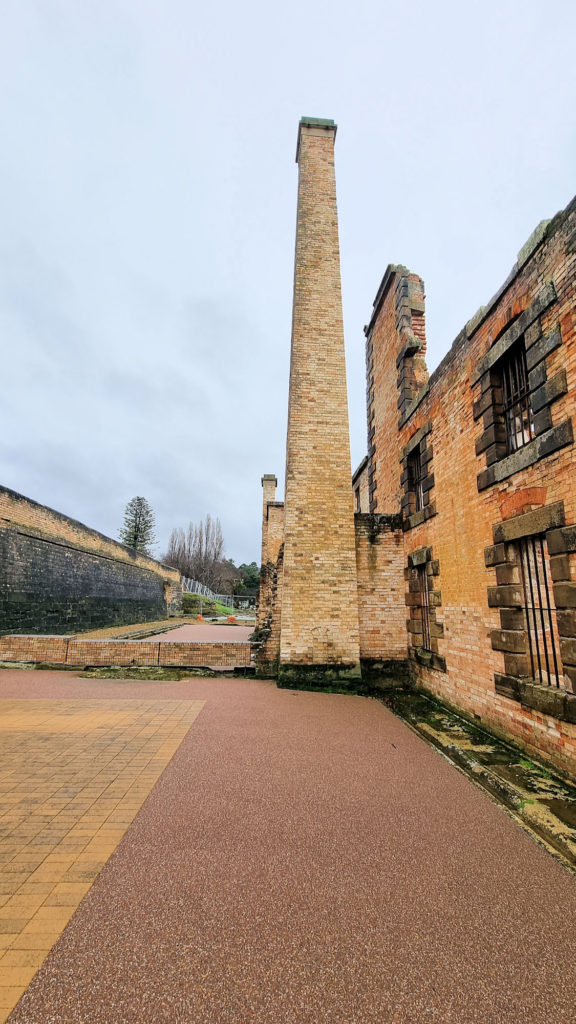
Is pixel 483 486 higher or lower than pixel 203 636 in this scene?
higher

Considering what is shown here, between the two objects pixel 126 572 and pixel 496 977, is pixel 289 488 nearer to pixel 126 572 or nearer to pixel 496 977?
pixel 496 977

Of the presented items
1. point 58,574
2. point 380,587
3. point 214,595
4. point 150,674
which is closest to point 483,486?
point 380,587

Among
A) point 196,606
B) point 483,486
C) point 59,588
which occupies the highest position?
point 483,486

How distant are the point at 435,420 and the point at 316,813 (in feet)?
20.6

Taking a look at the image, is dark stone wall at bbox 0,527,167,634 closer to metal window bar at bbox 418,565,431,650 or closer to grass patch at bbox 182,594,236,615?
grass patch at bbox 182,594,236,615

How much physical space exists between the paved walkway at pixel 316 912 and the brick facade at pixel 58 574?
10.2 meters

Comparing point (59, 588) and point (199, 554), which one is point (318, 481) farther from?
point (199, 554)

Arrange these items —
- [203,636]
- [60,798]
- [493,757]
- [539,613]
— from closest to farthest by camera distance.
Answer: [60,798] < [493,757] < [539,613] < [203,636]

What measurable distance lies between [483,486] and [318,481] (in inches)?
126

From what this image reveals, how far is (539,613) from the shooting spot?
490 cm

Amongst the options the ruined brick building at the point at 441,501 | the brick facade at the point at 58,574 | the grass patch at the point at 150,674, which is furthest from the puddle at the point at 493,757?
the brick facade at the point at 58,574

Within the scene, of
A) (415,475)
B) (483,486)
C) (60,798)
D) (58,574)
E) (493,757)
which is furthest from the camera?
(58,574)

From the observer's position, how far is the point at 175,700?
6.50m

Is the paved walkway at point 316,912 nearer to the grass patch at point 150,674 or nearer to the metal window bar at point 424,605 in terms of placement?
the metal window bar at point 424,605
